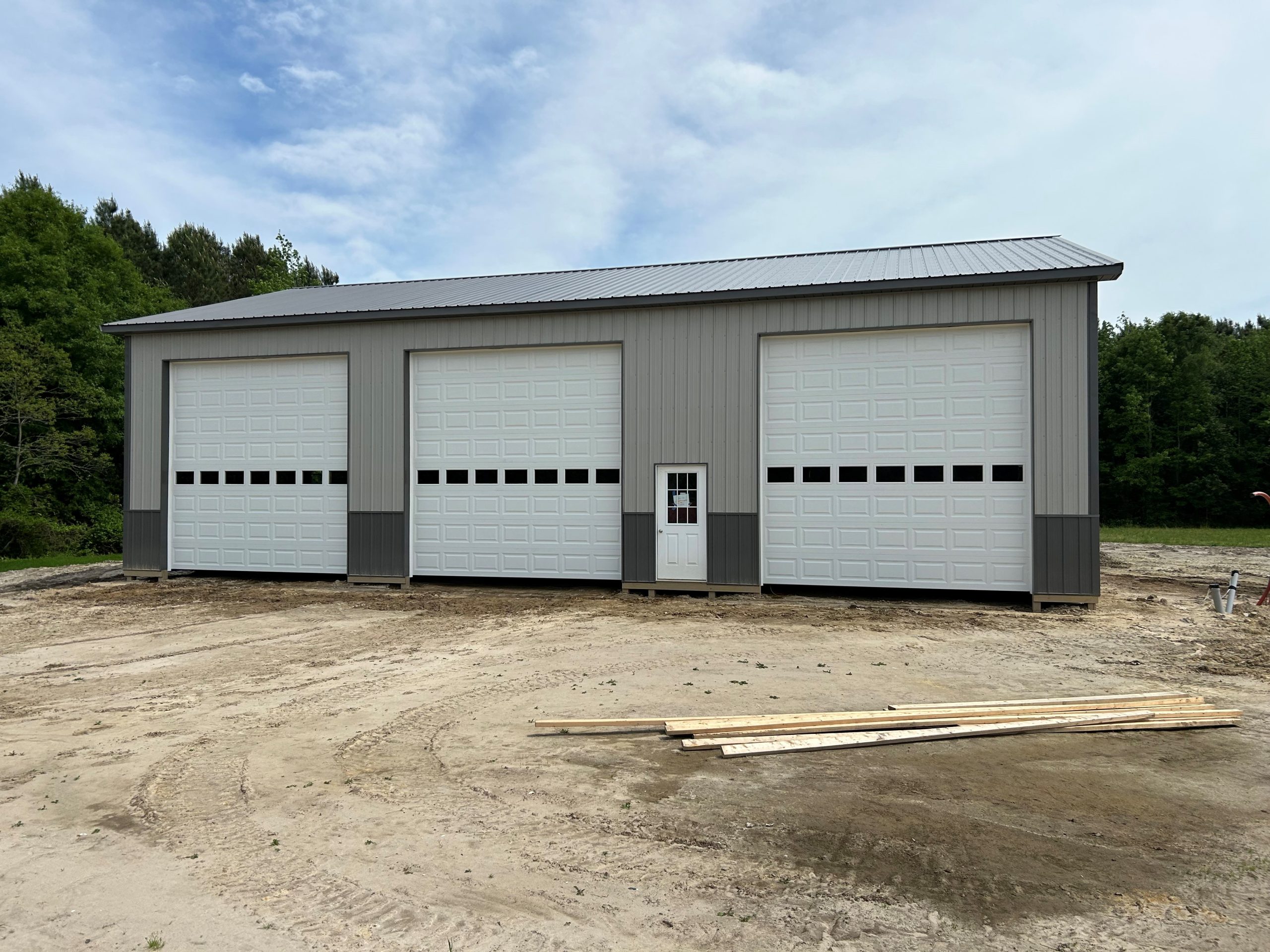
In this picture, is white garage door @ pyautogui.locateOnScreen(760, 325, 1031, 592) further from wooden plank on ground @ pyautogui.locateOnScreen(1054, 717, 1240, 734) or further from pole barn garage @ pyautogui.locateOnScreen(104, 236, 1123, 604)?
wooden plank on ground @ pyautogui.locateOnScreen(1054, 717, 1240, 734)

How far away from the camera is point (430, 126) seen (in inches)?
729

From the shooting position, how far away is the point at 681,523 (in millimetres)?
12328

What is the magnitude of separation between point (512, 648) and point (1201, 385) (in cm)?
3662

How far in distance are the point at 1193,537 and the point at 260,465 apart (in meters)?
25.4

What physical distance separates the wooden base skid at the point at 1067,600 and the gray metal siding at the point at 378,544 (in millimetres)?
9581

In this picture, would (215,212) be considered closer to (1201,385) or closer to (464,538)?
(464,538)

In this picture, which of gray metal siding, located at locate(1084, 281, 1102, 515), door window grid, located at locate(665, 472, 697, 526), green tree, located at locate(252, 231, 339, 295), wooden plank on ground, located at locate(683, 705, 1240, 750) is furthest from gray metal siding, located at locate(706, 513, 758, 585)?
green tree, located at locate(252, 231, 339, 295)

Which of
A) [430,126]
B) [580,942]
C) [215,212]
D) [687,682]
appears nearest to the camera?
[580,942]

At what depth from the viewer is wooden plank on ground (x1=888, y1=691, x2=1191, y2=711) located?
227 inches

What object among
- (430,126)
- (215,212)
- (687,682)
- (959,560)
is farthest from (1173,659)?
(215,212)

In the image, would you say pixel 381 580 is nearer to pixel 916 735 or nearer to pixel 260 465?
pixel 260 465

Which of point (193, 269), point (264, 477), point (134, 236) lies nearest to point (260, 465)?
point (264, 477)

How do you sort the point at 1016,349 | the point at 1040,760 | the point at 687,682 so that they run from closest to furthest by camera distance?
the point at 1040,760
the point at 687,682
the point at 1016,349

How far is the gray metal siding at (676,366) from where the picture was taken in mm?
10875
